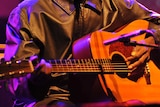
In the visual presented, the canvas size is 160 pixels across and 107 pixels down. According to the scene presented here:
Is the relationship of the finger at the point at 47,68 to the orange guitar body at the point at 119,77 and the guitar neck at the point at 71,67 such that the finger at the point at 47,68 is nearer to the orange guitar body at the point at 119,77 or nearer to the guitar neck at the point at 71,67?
the guitar neck at the point at 71,67

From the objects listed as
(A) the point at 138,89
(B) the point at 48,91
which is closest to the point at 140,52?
(A) the point at 138,89

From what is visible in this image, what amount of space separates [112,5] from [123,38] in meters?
0.41

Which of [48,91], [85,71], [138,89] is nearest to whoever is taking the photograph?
[85,71]

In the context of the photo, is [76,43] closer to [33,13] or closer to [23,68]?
[33,13]

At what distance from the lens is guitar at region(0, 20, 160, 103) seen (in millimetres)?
1450

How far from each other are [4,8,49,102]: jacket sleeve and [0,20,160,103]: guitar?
5.7 inches

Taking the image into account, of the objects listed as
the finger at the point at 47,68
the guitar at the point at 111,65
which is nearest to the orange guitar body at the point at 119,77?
the guitar at the point at 111,65

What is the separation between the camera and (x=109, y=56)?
5.25ft

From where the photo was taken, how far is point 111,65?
1558 millimetres

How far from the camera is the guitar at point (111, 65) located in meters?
1.45

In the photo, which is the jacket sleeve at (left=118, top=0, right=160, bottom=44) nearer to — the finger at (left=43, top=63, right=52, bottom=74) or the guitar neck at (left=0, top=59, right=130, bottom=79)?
the guitar neck at (left=0, top=59, right=130, bottom=79)

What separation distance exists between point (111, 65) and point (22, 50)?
385 millimetres

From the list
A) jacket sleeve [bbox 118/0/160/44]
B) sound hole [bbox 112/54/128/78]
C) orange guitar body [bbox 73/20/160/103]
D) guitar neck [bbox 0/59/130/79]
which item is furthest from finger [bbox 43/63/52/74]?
jacket sleeve [bbox 118/0/160/44]

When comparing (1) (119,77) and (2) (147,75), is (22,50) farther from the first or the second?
(2) (147,75)
